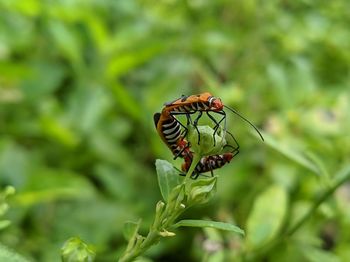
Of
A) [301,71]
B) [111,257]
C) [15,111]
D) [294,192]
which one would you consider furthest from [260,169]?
[15,111]

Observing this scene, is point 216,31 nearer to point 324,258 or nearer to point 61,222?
point 61,222

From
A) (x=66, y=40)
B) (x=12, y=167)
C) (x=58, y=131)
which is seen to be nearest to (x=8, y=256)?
(x=12, y=167)

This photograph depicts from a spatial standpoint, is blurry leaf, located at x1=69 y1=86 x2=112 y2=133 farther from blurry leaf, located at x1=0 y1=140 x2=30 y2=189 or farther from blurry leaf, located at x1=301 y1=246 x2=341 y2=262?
blurry leaf, located at x1=301 y1=246 x2=341 y2=262

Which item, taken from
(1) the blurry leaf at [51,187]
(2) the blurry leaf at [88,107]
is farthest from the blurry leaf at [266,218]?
(2) the blurry leaf at [88,107]

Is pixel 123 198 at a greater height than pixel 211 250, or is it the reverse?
pixel 123 198

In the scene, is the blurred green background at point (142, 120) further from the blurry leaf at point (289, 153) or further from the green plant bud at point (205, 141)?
the green plant bud at point (205, 141)

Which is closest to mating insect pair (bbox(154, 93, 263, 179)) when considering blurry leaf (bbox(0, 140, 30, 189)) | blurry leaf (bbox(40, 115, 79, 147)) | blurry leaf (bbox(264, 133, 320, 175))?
blurry leaf (bbox(264, 133, 320, 175))

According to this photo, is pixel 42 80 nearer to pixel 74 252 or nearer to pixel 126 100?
pixel 126 100

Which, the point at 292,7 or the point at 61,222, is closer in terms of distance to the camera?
the point at 61,222
